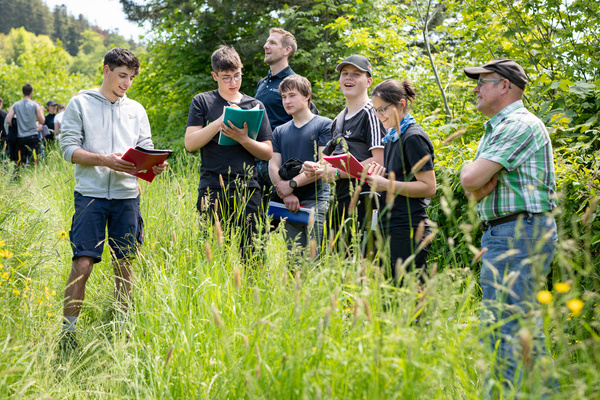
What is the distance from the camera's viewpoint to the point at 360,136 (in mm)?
4035

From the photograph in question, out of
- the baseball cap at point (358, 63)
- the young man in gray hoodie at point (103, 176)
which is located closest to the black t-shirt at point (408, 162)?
the baseball cap at point (358, 63)

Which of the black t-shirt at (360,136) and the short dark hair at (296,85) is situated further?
the short dark hair at (296,85)

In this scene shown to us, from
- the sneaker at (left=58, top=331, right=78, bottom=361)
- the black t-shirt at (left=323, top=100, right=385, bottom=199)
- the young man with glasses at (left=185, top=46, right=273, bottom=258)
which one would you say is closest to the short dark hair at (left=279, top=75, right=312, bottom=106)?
the young man with glasses at (left=185, top=46, right=273, bottom=258)

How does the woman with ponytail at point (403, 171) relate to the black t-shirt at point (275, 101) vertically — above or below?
below

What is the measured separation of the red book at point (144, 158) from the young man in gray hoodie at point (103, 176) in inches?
2.1

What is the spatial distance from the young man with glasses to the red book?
460 millimetres

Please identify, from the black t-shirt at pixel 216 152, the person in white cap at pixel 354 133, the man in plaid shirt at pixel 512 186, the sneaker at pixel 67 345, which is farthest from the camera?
the black t-shirt at pixel 216 152

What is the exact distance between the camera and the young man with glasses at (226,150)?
14.0 feet

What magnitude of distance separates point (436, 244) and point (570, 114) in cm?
160

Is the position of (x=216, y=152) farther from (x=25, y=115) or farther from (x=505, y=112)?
(x=25, y=115)

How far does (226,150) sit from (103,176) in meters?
1.01

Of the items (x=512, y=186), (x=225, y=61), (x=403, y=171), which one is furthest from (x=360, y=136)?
(x=512, y=186)

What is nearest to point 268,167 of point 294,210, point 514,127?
point 294,210

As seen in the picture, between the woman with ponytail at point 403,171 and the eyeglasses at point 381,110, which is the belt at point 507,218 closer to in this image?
the woman with ponytail at point 403,171
